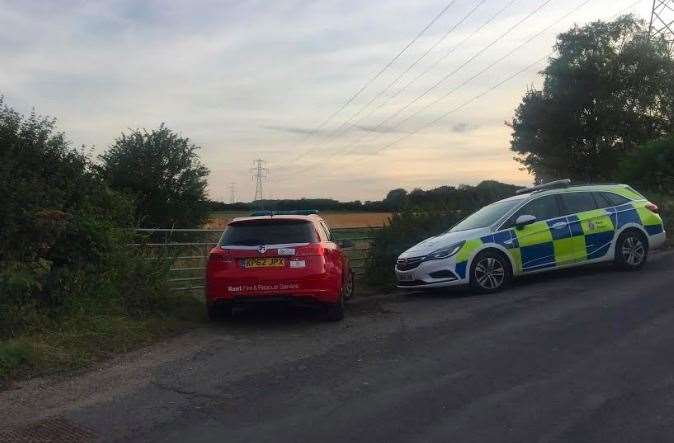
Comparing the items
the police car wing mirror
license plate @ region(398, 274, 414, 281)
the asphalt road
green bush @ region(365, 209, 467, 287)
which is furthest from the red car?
green bush @ region(365, 209, 467, 287)

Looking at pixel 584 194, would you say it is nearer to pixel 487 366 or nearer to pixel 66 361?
pixel 487 366

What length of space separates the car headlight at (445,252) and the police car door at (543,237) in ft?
3.37

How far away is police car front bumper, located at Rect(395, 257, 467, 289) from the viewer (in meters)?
11.8

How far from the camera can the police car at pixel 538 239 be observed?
38.8 feet

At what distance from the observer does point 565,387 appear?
6102 millimetres

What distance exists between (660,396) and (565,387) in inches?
27.6

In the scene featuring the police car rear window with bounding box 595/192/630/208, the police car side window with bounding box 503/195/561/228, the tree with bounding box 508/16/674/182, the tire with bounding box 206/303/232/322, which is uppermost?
the tree with bounding box 508/16/674/182

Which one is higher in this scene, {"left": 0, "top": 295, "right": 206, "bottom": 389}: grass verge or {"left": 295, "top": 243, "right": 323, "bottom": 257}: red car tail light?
{"left": 295, "top": 243, "right": 323, "bottom": 257}: red car tail light

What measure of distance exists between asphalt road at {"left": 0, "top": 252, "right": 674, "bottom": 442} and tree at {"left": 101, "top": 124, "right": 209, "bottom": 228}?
2428 centimetres

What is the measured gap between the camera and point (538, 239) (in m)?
12.2

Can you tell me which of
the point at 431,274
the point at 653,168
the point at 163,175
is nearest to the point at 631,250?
the point at 431,274

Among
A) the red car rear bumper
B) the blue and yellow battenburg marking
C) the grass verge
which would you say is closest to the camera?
the grass verge

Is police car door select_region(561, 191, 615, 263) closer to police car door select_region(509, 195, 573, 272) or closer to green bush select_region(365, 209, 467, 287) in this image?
police car door select_region(509, 195, 573, 272)

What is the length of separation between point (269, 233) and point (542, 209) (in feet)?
16.6
